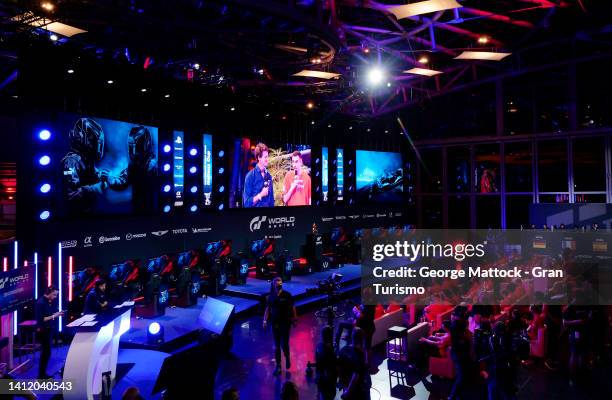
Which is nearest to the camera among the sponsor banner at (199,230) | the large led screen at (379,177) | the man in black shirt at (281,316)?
the man in black shirt at (281,316)

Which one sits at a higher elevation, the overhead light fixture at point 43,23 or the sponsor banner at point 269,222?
the overhead light fixture at point 43,23

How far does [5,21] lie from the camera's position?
8539mm

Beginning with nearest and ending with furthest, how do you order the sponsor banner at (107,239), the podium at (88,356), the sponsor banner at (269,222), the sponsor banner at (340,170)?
the podium at (88,356) → the sponsor banner at (107,239) → the sponsor banner at (269,222) → the sponsor banner at (340,170)

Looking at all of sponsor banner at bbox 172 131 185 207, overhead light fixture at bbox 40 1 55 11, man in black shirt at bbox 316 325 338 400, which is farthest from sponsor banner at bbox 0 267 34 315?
man in black shirt at bbox 316 325 338 400

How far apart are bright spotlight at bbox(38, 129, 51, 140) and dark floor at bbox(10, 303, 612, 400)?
403 centimetres

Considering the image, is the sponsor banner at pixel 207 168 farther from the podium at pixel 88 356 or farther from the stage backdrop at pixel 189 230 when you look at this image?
the podium at pixel 88 356

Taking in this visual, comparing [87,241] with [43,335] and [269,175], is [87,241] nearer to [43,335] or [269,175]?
[43,335]

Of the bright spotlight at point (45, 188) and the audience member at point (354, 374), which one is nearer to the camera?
the audience member at point (354, 374)

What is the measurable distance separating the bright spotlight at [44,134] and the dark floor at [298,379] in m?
4.03

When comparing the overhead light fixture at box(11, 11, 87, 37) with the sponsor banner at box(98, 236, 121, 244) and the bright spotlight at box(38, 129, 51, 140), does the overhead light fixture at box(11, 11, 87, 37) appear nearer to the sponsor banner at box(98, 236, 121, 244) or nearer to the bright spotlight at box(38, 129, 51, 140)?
the bright spotlight at box(38, 129, 51, 140)

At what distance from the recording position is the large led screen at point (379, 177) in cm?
1836

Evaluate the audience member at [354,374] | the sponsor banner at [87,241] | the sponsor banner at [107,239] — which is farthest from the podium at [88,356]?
the sponsor banner at [107,239]

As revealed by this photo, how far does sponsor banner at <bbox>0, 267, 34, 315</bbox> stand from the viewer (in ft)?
22.2

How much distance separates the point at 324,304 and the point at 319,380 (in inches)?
277
